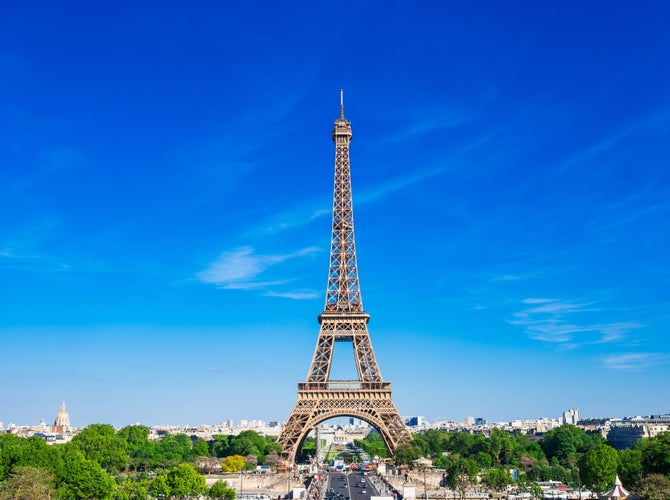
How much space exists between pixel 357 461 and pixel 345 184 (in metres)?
79.1

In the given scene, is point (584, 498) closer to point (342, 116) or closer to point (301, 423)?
point (301, 423)

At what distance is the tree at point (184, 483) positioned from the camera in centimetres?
5481

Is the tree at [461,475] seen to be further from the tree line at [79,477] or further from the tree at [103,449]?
the tree at [103,449]

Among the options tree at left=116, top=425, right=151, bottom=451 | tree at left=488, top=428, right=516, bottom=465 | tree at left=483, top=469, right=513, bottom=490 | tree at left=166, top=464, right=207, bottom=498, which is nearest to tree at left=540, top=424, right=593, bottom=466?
tree at left=488, top=428, right=516, bottom=465

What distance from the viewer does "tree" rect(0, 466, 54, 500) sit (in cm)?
4384

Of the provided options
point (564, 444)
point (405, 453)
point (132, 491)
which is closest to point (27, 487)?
point (132, 491)

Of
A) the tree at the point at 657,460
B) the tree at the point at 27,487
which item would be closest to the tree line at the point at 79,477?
the tree at the point at 27,487

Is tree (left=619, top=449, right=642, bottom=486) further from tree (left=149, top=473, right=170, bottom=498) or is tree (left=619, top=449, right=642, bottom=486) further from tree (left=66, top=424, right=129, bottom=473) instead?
tree (left=66, top=424, right=129, bottom=473)

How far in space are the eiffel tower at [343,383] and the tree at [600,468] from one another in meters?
20.4

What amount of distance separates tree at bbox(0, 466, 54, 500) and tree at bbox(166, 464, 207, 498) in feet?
34.4

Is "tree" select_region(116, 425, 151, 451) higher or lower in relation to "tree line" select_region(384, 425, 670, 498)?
higher

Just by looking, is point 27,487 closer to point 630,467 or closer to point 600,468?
point 600,468

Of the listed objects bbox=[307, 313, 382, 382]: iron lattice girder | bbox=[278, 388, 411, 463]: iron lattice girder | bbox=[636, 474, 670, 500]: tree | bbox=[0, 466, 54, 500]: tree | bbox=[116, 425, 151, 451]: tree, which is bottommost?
bbox=[636, 474, 670, 500]: tree

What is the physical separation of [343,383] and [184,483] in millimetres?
26842
